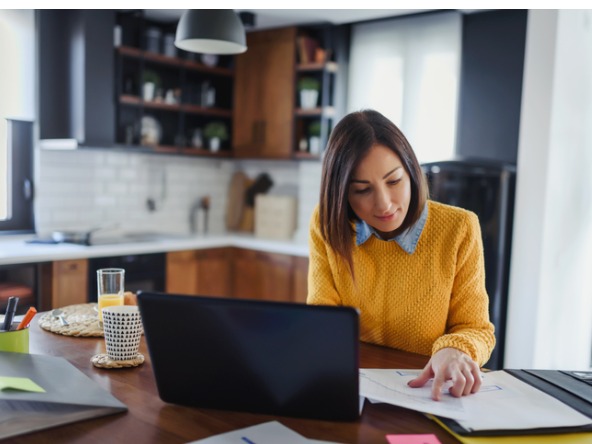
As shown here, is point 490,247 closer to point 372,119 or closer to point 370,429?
point 372,119

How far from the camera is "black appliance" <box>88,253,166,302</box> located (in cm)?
362

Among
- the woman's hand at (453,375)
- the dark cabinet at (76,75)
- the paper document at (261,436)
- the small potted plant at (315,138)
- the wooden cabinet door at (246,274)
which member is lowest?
the wooden cabinet door at (246,274)

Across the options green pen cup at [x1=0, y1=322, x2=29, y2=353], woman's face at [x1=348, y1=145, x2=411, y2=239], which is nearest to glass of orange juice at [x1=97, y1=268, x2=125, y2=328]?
green pen cup at [x1=0, y1=322, x2=29, y2=353]

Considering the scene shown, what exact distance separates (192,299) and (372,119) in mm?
755

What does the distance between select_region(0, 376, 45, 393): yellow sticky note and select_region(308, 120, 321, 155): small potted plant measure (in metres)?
3.48

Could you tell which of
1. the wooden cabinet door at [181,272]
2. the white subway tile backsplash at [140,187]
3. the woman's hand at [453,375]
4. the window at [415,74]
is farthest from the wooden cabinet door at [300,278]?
the woman's hand at [453,375]

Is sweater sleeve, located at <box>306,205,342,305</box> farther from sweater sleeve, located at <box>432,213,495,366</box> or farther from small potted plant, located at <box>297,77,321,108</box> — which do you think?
small potted plant, located at <box>297,77,321,108</box>

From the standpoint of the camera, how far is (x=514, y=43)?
3711mm

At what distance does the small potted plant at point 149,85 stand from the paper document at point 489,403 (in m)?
3.47

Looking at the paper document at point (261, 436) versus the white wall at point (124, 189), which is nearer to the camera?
the paper document at point (261, 436)

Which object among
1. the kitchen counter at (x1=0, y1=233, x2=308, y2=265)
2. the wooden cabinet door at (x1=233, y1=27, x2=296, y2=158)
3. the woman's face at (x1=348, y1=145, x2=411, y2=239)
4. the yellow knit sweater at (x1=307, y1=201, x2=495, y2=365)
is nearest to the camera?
the woman's face at (x1=348, y1=145, x2=411, y2=239)

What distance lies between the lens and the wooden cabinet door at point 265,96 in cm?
459

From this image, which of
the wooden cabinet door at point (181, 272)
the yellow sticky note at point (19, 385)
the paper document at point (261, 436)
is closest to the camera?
the paper document at point (261, 436)

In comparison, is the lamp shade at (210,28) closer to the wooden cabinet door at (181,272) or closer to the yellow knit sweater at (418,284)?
the yellow knit sweater at (418,284)
